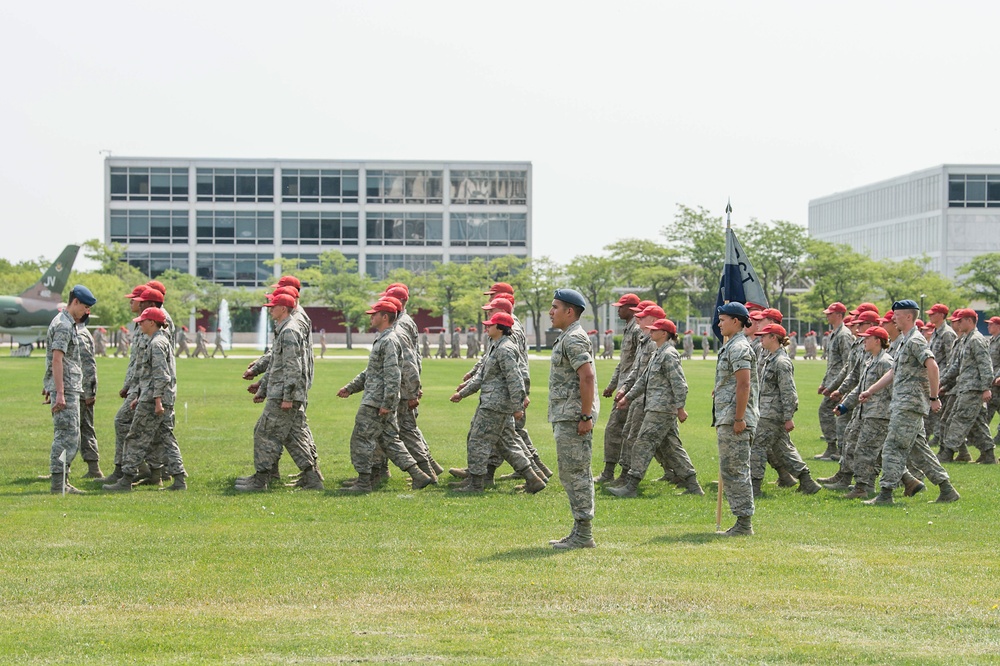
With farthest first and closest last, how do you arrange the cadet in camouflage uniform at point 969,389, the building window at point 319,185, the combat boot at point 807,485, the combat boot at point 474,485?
the building window at point 319,185, the cadet in camouflage uniform at point 969,389, the combat boot at point 807,485, the combat boot at point 474,485

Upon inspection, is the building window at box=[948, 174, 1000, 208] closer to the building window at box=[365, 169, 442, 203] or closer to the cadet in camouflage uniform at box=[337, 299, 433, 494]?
the building window at box=[365, 169, 442, 203]

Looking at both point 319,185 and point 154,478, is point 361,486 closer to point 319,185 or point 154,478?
point 154,478

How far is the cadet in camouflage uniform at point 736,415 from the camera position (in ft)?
34.6

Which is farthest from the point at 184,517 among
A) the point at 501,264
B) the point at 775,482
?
the point at 501,264

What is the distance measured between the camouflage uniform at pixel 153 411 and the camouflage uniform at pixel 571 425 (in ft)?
17.4

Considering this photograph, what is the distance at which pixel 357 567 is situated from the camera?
9094 millimetres

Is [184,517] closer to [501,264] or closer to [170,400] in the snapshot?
[170,400]

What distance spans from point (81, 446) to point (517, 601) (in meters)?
8.27

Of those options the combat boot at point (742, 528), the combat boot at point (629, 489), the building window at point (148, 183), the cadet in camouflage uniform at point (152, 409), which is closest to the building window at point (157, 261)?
the building window at point (148, 183)

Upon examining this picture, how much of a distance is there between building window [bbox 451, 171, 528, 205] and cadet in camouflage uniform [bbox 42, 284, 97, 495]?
9280 cm

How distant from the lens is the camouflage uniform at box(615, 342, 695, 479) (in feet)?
43.2

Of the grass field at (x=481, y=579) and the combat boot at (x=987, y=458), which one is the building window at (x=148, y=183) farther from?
the combat boot at (x=987, y=458)

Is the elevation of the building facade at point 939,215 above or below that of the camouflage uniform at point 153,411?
above

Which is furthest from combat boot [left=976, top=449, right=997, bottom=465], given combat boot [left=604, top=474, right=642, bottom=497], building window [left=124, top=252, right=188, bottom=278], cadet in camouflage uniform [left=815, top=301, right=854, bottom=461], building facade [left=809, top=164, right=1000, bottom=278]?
building window [left=124, top=252, right=188, bottom=278]
